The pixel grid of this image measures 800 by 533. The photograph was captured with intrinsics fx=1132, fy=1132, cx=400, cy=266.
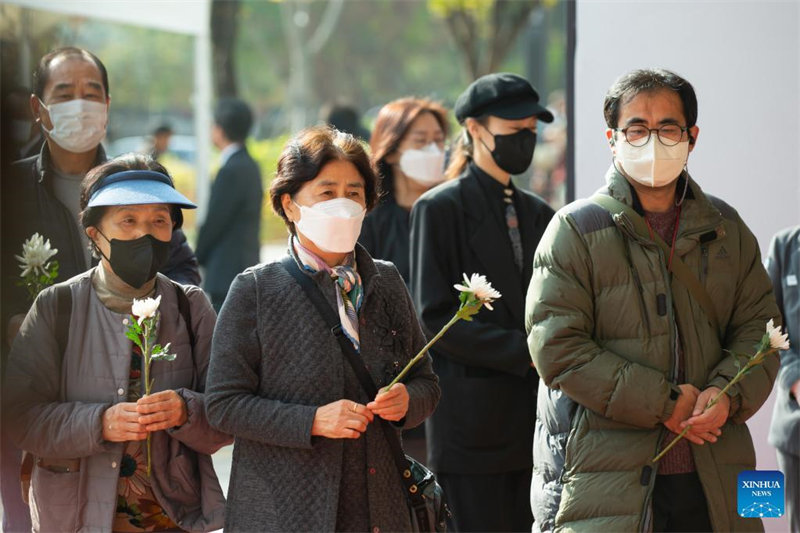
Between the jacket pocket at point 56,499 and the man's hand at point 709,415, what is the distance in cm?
196

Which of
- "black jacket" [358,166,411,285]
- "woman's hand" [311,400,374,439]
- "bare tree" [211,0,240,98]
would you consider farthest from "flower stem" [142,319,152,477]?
"bare tree" [211,0,240,98]

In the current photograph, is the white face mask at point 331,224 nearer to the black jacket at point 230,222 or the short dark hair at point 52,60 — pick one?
the short dark hair at point 52,60

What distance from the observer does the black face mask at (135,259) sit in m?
3.70

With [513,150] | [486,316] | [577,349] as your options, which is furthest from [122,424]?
[513,150]

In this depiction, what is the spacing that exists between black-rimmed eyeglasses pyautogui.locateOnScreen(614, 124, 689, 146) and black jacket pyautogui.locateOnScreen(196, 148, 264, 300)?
17.6 feet

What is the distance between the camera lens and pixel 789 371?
4.59 metres

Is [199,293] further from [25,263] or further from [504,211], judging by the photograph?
[504,211]

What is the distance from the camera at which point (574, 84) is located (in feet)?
17.4

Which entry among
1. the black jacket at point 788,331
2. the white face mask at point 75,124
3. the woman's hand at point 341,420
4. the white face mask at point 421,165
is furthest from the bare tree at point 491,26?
the woman's hand at point 341,420

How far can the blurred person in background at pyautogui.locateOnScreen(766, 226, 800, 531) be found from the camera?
457 centimetres

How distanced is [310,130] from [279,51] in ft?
110

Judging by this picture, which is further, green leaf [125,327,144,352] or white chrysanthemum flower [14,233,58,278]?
white chrysanthemum flower [14,233,58,278]

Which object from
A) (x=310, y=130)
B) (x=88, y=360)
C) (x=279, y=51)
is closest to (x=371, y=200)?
(x=310, y=130)

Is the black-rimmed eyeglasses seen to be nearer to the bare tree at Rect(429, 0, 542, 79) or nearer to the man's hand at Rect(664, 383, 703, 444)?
the man's hand at Rect(664, 383, 703, 444)
